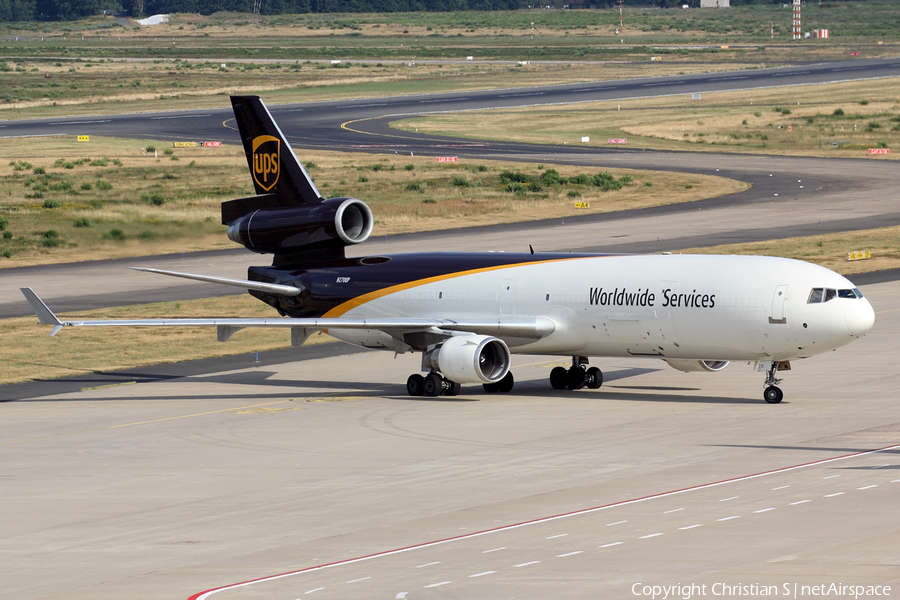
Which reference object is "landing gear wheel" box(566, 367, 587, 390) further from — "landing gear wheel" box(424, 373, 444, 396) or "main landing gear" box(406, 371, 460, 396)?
"landing gear wheel" box(424, 373, 444, 396)

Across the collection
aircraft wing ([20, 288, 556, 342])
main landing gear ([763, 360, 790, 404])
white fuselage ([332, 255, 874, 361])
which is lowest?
main landing gear ([763, 360, 790, 404])

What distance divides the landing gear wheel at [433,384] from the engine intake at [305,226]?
244 inches

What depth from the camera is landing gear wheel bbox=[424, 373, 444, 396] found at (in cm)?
4359

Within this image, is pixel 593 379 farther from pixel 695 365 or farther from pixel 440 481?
pixel 440 481

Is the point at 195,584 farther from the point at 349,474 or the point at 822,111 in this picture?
the point at 822,111

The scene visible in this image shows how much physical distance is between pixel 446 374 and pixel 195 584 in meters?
20.7

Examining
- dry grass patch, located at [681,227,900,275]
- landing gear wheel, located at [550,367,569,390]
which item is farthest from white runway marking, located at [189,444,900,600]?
dry grass patch, located at [681,227,900,275]

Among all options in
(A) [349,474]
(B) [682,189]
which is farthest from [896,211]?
(A) [349,474]

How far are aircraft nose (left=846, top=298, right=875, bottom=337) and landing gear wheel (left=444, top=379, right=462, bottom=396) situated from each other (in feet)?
41.4

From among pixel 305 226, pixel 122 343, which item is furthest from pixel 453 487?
pixel 122 343

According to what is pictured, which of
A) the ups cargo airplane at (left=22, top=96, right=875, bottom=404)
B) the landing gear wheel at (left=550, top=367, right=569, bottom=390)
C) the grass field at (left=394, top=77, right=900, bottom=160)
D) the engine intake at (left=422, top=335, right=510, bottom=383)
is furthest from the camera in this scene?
the grass field at (left=394, top=77, right=900, bottom=160)

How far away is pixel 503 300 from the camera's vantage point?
44.0 meters

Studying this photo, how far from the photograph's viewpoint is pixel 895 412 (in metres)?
38.1

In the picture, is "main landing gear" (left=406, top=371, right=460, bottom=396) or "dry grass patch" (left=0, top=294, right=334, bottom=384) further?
"dry grass patch" (left=0, top=294, right=334, bottom=384)
